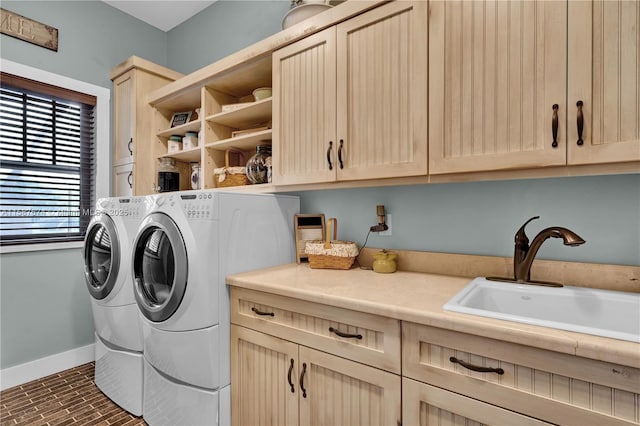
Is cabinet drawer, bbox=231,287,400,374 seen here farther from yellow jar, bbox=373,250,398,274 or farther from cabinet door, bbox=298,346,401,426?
yellow jar, bbox=373,250,398,274

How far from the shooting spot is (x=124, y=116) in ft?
9.00

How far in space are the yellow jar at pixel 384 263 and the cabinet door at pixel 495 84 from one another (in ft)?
1.76


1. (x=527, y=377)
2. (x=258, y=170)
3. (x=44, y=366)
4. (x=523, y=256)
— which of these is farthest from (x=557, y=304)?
(x=44, y=366)

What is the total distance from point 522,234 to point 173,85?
243 cm

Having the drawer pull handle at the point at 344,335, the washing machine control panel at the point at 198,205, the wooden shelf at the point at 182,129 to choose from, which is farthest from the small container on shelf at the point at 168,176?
the drawer pull handle at the point at 344,335

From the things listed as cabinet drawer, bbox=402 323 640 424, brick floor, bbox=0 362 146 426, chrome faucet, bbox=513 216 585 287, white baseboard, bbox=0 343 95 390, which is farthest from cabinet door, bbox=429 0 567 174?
white baseboard, bbox=0 343 95 390

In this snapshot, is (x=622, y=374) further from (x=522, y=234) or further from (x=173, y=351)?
(x=173, y=351)

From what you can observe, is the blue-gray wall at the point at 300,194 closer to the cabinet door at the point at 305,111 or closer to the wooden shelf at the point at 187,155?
the cabinet door at the point at 305,111

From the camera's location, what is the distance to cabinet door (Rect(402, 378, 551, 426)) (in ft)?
3.02

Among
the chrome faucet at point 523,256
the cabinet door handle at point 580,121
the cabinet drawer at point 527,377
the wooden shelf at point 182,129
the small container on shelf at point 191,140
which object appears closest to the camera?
the cabinet drawer at point 527,377

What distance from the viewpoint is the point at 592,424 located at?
0.81 meters

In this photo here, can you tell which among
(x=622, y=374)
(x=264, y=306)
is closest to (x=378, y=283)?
(x=264, y=306)

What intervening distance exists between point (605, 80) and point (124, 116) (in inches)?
121

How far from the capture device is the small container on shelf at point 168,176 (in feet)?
8.61
